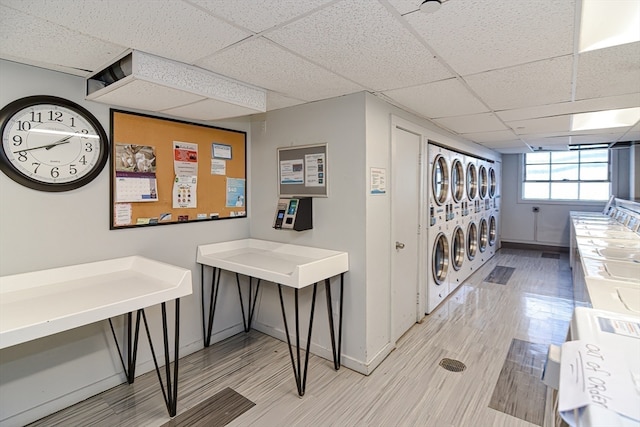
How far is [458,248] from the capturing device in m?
4.76

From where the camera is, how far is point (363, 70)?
2.06m

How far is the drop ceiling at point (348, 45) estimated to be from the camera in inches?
52.9

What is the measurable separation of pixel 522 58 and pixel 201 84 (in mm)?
1911

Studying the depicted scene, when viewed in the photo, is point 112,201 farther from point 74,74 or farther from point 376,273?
point 376,273

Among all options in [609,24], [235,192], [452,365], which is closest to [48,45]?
[235,192]

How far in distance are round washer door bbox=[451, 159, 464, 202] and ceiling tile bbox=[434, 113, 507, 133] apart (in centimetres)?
47

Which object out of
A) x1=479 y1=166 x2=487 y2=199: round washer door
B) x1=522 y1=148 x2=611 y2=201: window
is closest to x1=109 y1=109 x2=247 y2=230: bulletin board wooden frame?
x1=479 y1=166 x2=487 y2=199: round washer door

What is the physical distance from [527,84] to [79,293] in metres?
3.22

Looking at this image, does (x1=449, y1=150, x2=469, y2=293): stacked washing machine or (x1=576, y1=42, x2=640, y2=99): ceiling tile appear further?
(x1=449, y1=150, x2=469, y2=293): stacked washing machine

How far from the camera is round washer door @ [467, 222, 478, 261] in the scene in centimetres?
512

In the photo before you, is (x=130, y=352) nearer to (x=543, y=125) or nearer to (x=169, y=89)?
(x=169, y=89)

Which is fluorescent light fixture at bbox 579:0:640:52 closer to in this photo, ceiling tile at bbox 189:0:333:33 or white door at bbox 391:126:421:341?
ceiling tile at bbox 189:0:333:33

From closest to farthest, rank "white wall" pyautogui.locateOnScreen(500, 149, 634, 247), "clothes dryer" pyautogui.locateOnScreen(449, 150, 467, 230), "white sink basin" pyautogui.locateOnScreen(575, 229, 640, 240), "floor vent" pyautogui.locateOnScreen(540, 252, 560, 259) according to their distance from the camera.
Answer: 1. "white sink basin" pyautogui.locateOnScreen(575, 229, 640, 240)
2. "clothes dryer" pyautogui.locateOnScreen(449, 150, 467, 230)
3. "white wall" pyautogui.locateOnScreen(500, 149, 634, 247)
4. "floor vent" pyautogui.locateOnScreen(540, 252, 560, 259)

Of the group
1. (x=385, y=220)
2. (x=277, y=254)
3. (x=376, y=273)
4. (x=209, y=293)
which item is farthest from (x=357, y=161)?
(x=209, y=293)
